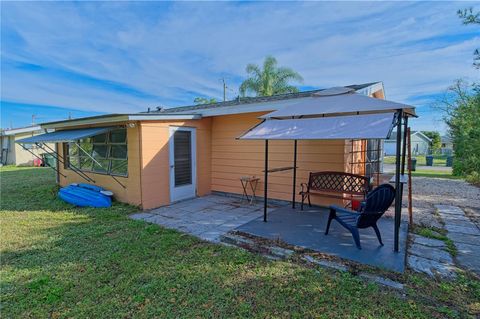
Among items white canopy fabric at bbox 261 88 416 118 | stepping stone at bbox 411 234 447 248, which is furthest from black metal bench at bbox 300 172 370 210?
white canopy fabric at bbox 261 88 416 118

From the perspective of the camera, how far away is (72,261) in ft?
11.8

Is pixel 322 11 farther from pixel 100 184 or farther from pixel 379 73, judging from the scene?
pixel 100 184

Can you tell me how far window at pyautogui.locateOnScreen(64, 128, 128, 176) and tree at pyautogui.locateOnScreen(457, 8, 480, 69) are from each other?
7293 mm

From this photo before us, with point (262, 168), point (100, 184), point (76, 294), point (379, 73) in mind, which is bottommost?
point (76, 294)

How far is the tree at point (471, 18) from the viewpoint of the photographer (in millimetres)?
3751

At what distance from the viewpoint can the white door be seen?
6.84 m

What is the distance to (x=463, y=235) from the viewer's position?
441 centimetres

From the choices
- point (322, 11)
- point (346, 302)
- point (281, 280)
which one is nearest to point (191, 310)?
point (281, 280)

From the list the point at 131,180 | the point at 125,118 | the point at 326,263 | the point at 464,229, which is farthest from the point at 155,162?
the point at 464,229

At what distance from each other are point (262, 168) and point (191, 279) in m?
4.39

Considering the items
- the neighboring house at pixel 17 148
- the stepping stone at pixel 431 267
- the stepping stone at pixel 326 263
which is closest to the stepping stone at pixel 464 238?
the stepping stone at pixel 431 267

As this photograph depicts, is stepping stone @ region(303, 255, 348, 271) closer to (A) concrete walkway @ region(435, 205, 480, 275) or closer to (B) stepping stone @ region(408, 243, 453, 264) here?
(B) stepping stone @ region(408, 243, 453, 264)

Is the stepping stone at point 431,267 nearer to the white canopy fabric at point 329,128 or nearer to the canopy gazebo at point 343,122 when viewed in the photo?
the canopy gazebo at point 343,122

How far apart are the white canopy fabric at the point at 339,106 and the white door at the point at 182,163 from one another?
3.07 m
